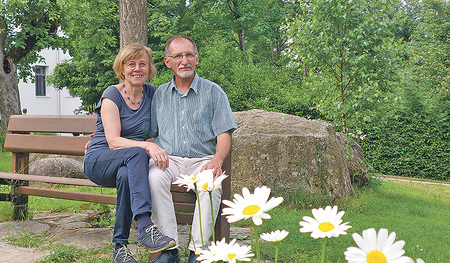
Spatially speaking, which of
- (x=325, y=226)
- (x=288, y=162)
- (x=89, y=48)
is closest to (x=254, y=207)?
(x=325, y=226)

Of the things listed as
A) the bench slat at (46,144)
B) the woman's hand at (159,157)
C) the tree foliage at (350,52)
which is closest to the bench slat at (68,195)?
the bench slat at (46,144)

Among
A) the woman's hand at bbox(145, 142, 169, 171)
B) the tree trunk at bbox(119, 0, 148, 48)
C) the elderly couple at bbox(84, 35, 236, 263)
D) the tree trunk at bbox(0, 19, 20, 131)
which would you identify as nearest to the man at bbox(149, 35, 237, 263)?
the elderly couple at bbox(84, 35, 236, 263)

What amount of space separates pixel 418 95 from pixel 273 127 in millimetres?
9716

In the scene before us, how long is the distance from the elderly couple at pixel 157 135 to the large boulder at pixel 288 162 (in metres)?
2.42

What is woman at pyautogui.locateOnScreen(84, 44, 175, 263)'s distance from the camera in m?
2.88

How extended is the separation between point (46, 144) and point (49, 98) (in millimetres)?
25603

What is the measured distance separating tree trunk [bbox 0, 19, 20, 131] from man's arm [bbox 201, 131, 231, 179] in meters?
13.7

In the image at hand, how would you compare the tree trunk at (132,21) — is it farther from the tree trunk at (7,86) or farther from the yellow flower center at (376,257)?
the tree trunk at (7,86)

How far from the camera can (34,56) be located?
17.9 meters

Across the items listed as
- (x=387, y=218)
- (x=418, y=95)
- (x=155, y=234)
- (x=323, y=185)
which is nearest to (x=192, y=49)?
(x=155, y=234)

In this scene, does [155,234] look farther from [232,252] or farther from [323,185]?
[323,185]

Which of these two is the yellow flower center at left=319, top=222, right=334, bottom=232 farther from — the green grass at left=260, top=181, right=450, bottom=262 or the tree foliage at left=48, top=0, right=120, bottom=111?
the tree foliage at left=48, top=0, right=120, bottom=111

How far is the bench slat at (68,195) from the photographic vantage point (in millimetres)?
4046

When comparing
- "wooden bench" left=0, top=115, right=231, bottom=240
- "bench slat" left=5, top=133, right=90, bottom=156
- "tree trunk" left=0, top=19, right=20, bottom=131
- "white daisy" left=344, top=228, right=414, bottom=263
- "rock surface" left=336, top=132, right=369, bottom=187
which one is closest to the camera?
"white daisy" left=344, top=228, right=414, bottom=263
